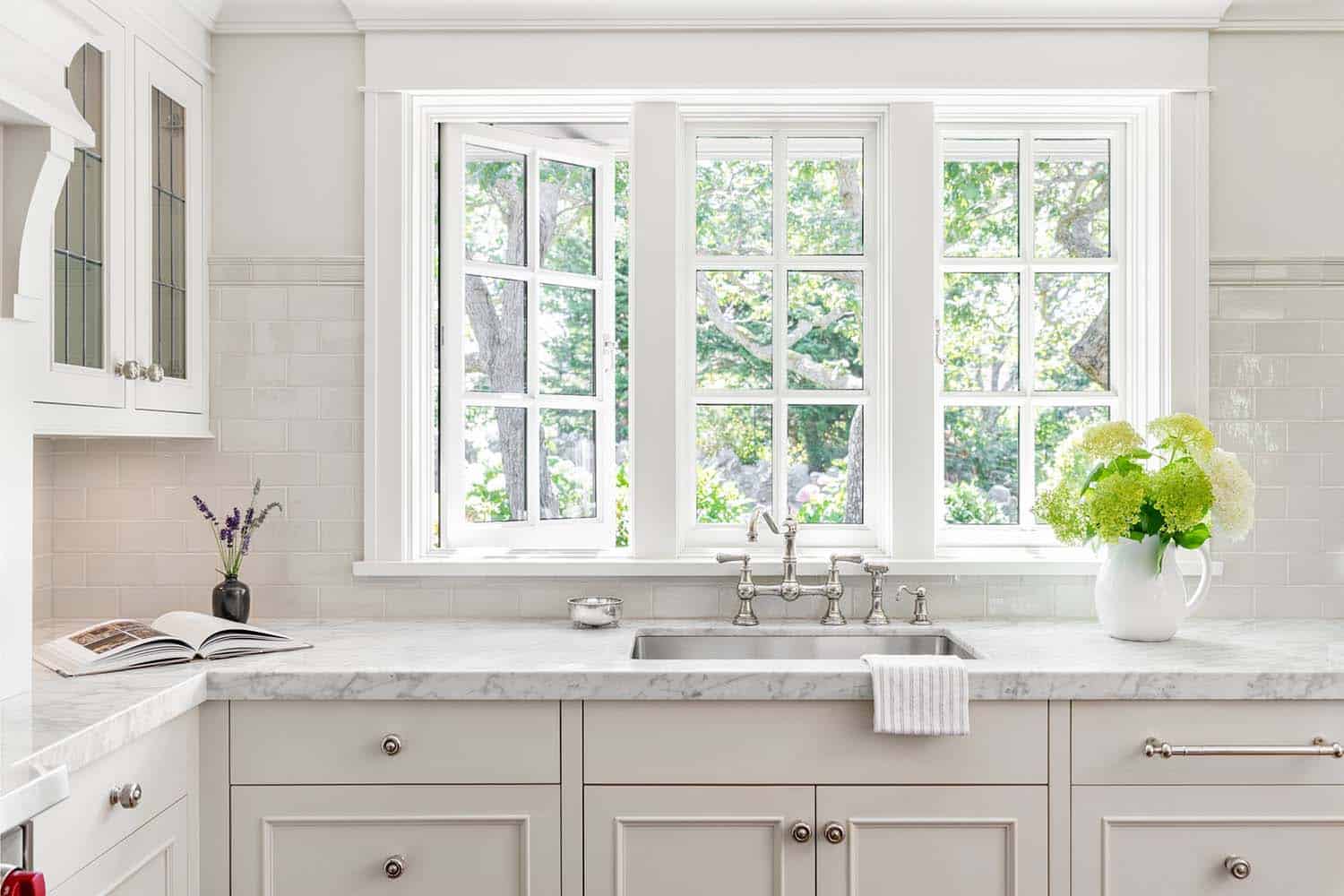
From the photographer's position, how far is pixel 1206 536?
2160mm

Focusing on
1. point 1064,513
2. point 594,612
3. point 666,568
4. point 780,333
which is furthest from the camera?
point 780,333

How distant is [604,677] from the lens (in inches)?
74.4

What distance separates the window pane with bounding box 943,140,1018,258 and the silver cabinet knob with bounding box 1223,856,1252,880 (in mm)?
1578

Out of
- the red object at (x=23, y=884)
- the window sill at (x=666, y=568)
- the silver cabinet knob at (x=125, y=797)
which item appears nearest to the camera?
the red object at (x=23, y=884)

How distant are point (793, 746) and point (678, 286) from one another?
4.04 feet

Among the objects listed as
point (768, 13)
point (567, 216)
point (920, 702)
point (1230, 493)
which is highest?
point (768, 13)

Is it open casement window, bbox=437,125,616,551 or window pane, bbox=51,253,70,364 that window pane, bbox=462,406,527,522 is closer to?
open casement window, bbox=437,125,616,551

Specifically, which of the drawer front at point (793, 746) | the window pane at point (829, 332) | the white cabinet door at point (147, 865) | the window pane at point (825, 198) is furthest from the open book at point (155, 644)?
the window pane at point (825, 198)

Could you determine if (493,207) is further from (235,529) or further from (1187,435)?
(1187,435)

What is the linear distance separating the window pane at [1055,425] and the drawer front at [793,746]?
36.2 inches

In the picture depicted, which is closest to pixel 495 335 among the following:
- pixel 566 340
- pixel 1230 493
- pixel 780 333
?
pixel 566 340

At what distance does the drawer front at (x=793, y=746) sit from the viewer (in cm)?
190

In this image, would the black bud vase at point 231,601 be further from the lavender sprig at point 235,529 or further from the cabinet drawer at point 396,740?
the cabinet drawer at point 396,740

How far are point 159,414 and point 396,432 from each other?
1.79 ft
